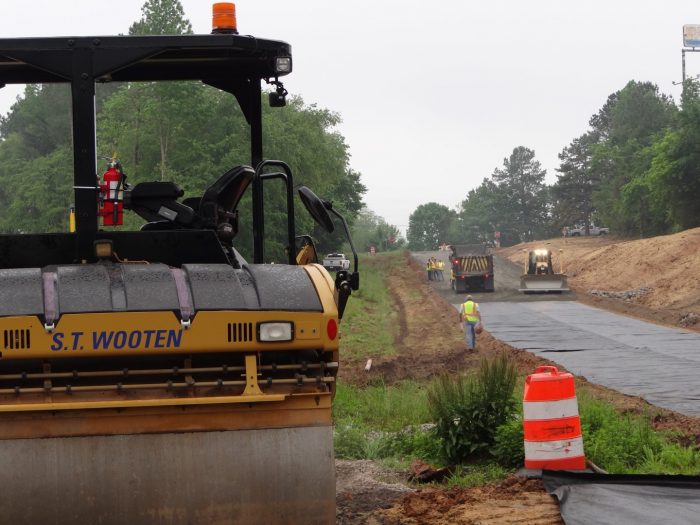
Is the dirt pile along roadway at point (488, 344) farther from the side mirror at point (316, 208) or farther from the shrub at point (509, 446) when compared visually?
the side mirror at point (316, 208)

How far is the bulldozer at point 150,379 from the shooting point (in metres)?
5.12

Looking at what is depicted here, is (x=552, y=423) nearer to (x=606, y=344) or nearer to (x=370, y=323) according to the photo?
(x=606, y=344)

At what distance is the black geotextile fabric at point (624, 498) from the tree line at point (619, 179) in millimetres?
74617

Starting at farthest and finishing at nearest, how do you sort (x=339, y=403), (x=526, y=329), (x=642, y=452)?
1. (x=526, y=329)
2. (x=339, y=403)
3. (x=642, y=452)

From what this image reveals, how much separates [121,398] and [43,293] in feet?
1.86

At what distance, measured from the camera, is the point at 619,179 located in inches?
4759

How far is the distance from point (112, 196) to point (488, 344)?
85.0ft

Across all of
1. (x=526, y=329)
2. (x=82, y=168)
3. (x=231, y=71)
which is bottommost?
(x=526, y=329)

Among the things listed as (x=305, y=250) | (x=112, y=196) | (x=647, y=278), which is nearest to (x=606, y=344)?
(x=305, y=250)

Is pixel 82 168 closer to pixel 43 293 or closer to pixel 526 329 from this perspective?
pixel 43 293

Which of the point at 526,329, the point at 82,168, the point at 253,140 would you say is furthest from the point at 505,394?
the point at 526,329

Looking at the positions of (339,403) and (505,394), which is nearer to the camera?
(505,394)

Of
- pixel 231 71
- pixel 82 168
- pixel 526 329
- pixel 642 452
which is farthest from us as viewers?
pixel 526 329

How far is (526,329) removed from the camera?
35656mm
